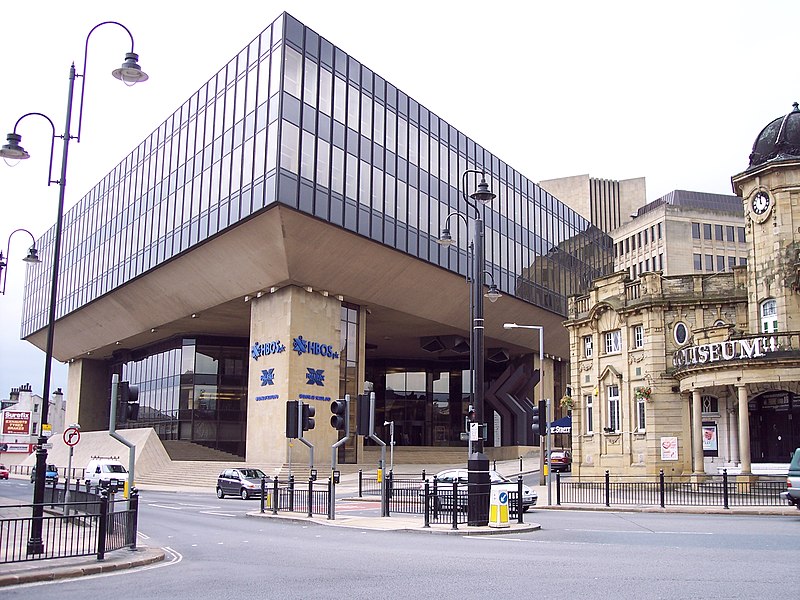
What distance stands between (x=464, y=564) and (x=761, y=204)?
27849 mm

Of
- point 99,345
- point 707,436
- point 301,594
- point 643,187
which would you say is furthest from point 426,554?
point 643,187

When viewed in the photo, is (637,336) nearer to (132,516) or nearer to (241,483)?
(241,483)

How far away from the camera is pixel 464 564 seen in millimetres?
12984

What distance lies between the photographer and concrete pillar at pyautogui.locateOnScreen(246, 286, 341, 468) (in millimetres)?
46938

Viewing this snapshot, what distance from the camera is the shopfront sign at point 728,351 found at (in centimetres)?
3112

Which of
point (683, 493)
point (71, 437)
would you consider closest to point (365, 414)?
point (71, 437)

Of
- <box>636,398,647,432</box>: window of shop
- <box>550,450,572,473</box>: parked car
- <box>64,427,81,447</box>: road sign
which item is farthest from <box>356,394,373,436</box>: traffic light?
<box>550,450,572,473</box>: parked car

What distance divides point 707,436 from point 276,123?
27.1 m

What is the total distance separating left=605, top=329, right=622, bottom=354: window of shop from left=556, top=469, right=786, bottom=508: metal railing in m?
8.13

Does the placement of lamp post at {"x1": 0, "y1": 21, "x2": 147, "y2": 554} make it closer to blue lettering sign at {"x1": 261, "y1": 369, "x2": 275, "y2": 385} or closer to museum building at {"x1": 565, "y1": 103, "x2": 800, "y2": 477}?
museum building at {"x1": 565, "y1": 103, "x2": 800, "y2": 477}

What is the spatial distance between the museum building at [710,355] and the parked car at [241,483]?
17071 mm

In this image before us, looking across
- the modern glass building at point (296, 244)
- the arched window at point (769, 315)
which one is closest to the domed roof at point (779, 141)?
the arched window at point (769, 315)

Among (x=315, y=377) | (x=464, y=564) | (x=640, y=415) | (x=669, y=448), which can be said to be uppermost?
(x=315, y=377)

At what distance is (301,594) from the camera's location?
33.8 feet
